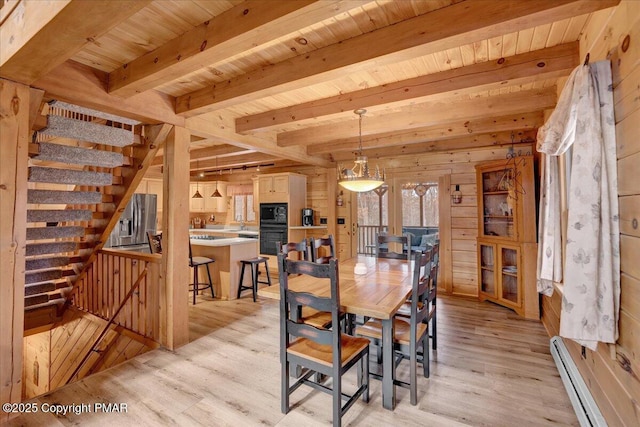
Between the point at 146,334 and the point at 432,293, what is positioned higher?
the point at 432,293

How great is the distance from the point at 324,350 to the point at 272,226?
179 inches

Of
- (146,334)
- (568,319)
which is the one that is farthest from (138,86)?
(568,319)

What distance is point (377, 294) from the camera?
2.17 m

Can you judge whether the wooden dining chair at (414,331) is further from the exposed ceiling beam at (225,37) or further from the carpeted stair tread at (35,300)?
the carpeted stair tread at (35,300)

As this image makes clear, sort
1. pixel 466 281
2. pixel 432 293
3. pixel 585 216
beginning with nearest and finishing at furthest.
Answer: pixel 585 216 → pixel 432 293 → pixel 466 281

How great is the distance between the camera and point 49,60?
172cm

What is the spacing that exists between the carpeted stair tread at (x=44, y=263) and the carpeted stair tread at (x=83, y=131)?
172 centimetres

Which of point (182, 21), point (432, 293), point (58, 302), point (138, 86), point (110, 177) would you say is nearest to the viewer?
point (182, 21)

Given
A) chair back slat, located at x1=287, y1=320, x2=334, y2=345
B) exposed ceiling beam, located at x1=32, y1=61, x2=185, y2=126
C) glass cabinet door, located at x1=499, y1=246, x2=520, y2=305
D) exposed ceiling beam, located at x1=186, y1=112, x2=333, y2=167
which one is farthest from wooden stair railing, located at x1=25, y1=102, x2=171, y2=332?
glass cabinet door, located at x1=499, y1=246, x2=520, y2=305

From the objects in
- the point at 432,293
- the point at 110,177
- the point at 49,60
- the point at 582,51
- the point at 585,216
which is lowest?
the point at 432,293

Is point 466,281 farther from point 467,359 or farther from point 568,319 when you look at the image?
point 568,319

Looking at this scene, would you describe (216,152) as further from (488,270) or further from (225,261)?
(488,270)

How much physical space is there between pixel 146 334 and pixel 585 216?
3.96 meters

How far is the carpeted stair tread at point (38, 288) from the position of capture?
11.6 ft
